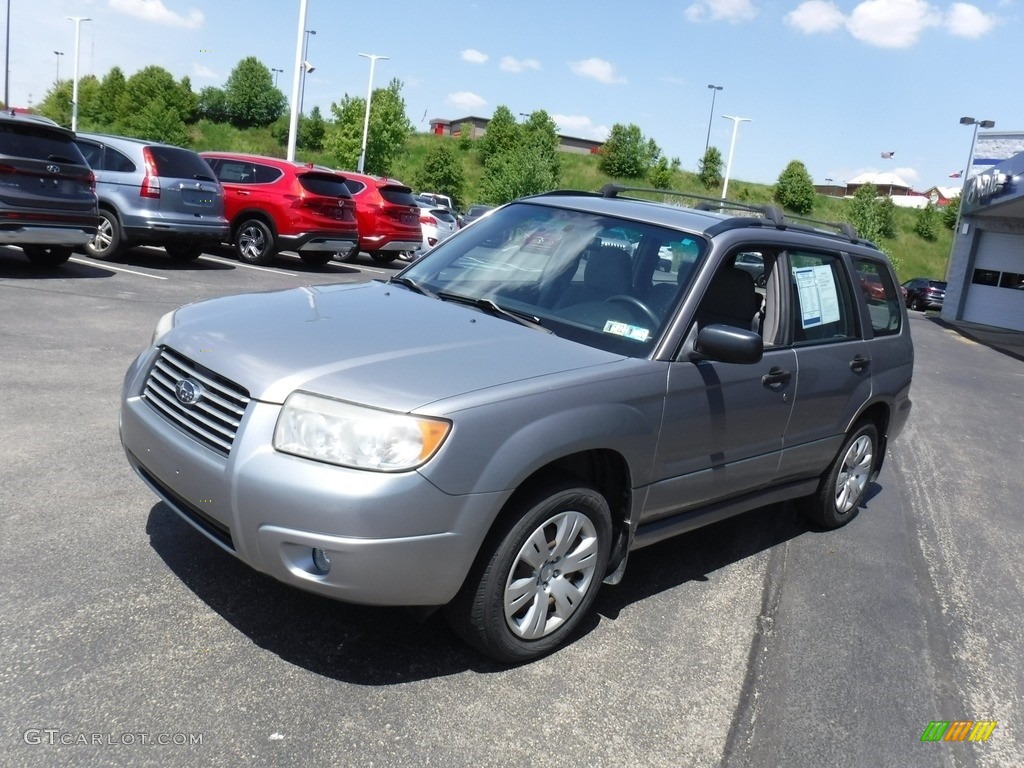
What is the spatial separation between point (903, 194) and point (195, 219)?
4895 inches

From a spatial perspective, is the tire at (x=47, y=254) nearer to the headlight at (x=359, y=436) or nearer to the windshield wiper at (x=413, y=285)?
the windshield wiper at (x=413, y=285)

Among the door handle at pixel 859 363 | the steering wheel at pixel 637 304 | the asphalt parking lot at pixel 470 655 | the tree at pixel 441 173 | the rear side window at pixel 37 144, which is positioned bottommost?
the asphalt parking lot at pixel 470 655

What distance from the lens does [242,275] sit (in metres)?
14.2


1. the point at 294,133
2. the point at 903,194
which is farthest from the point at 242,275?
the point at 903,194

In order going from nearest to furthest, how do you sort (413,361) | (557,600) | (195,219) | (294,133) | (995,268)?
(413,361), (557,600), (195,219), (294,133), (995,268)

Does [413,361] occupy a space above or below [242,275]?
above

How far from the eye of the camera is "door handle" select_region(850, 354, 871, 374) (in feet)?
17.2

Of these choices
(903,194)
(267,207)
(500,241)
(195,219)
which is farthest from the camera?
(903,194)

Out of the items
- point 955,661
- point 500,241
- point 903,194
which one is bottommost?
point 955,661

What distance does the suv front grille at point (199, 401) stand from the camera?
3.19 m

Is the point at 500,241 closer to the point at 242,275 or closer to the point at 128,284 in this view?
the point at 128,284

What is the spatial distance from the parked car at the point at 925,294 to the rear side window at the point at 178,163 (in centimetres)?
3343

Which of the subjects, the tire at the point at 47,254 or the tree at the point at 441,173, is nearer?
the tire at the point at 47,254

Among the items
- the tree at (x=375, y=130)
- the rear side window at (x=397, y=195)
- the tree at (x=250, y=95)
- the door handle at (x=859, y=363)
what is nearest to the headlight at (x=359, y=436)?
the door handle at (x=859, y=363)
